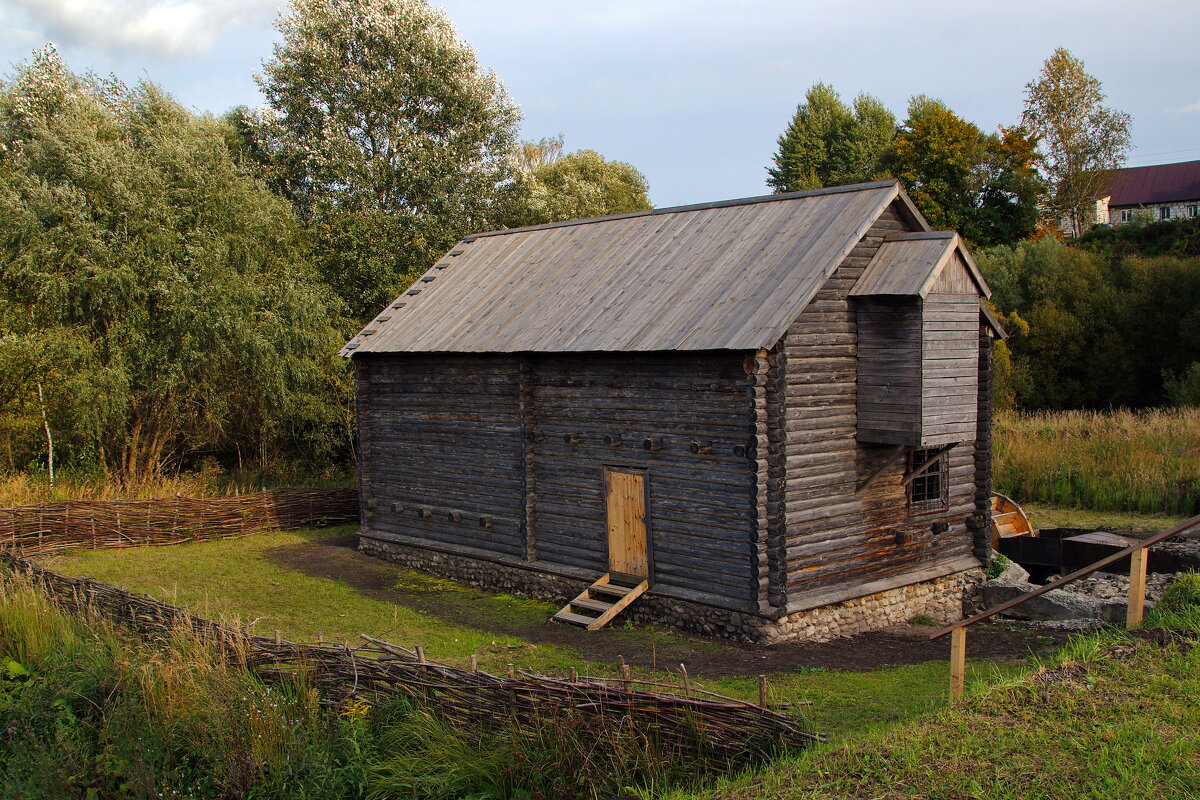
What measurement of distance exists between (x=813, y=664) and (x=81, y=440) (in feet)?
75.8

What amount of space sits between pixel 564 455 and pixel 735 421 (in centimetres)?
400

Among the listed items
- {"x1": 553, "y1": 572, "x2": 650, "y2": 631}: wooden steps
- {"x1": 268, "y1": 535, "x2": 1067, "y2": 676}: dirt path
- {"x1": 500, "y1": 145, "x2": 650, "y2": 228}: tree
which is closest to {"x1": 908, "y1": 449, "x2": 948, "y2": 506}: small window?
{"x1": 268, "y1": 535, "x2": 1067, "y2": 676}: dirt path

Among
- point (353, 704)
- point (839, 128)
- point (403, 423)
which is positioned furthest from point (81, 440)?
point (839, 128)

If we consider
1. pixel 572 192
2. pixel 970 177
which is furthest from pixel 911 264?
pixel 970 177

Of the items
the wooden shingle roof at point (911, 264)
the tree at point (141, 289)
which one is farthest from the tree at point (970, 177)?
the wooden shingle roof at point (911, 264)

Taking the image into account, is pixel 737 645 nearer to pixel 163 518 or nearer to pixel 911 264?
pixel 911 264

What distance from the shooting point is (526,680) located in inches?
368

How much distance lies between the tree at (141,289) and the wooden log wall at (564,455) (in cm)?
703

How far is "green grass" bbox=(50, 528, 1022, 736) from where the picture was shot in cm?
1109

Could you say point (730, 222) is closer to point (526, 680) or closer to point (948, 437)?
point (948, 437)

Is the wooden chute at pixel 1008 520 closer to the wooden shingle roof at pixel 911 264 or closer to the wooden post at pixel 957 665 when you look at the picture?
the wooden shingle roof at pixel 911 264

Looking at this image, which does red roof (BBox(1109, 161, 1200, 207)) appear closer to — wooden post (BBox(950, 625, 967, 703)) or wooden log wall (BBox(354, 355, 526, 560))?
wooden log wall (BBox(354, 355, 526, 560))

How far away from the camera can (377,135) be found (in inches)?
1430

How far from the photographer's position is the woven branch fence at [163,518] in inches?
876
